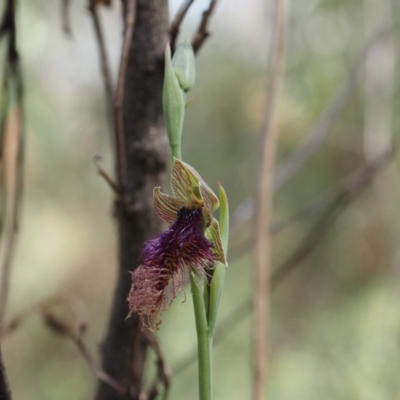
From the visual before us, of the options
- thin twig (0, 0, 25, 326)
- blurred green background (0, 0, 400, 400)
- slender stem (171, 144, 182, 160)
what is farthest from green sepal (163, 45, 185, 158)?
blurred green background (0, 0, 400, 400)

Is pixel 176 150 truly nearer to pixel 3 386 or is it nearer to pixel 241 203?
pixel 3 386

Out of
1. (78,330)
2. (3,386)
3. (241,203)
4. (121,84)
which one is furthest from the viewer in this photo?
(241,203)

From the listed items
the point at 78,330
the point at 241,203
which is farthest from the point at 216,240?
the point at 241,203

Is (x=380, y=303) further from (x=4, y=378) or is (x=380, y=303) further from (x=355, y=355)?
(x=4, y=378)

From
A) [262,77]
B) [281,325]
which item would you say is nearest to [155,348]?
[281,325]

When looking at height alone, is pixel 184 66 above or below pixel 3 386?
above
